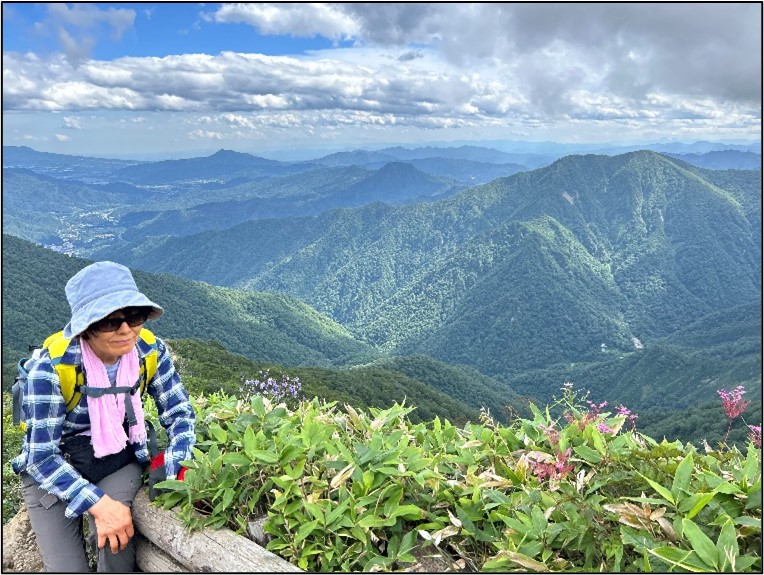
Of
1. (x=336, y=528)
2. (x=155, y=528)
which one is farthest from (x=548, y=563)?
(x=155, y=528)

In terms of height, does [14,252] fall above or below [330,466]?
below

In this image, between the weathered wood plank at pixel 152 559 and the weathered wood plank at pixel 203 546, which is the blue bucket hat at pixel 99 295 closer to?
the weathered wood plank at pixel 203 546

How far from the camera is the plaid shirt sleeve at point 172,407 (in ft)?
16.3

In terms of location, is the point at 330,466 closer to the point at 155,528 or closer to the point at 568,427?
the point at 155,528

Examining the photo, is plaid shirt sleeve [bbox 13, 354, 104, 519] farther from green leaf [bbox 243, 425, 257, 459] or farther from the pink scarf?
green leaf [bbox 243, 425, 257, 459]

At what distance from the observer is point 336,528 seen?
3.85 metres

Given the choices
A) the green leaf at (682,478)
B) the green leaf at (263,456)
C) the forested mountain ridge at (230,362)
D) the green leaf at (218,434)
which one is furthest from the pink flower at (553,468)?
the forested mountain ridge at (230,362)

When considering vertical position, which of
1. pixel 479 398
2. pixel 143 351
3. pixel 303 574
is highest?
pixel 143 351

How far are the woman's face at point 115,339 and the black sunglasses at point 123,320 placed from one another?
0.5 inches

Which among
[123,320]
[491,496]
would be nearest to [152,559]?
[123,320]

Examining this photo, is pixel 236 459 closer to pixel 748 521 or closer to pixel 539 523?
pixel 539 523

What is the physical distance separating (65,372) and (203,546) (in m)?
1.67

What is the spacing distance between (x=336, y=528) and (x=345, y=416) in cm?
188

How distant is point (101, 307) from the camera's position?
167 inches
